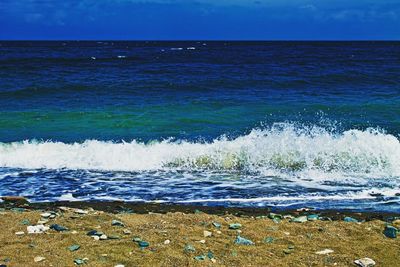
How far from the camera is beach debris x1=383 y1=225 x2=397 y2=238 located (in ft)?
21.2

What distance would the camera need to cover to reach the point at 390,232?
6531mm

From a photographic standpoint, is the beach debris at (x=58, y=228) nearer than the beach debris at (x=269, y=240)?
No

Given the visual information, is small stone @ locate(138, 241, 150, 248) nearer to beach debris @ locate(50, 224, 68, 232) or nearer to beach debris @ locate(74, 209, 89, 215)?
beach debris @ locate(50, 224, 68, 232)

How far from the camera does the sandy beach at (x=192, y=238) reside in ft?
18.3

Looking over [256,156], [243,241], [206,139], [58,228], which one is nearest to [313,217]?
[243,241]

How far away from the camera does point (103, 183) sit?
1023 cm

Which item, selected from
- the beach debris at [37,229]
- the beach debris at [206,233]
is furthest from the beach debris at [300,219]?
the beach debris at [37,229]

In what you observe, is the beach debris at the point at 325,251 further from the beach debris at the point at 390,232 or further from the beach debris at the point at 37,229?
the beach debris at the point at 37,229

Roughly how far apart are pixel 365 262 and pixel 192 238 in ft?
7.00

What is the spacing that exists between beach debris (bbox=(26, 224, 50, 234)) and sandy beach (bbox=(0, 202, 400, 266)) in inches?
0.5

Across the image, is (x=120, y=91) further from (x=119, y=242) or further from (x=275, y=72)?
(x=119, y=242)

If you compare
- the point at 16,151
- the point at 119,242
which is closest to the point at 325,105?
the point at 16,151

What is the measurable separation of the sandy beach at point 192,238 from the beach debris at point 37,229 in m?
0.01

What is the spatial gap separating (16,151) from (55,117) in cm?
578
